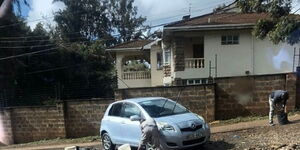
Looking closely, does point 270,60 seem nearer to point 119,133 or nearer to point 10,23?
point 119,133

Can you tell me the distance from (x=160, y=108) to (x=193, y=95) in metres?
5.82

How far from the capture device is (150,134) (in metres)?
10.1

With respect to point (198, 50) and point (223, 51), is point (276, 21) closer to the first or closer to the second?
point (223, 51)

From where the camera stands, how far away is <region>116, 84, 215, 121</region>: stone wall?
17422 mm

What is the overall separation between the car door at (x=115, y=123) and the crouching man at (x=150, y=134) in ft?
7.14

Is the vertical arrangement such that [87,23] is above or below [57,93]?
above

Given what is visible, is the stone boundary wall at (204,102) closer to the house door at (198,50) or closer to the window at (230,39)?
the window at (230,39)

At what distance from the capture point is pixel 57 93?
23.6 meters

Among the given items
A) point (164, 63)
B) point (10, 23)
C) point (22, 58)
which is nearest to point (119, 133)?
point (164, 63)

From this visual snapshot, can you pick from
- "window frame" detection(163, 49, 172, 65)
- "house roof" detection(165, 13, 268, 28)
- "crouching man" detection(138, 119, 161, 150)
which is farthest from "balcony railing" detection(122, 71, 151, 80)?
"crouching man" detection(138, 119, 161, 150)

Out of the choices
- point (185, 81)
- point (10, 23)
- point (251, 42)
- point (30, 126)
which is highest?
point (10, 23)

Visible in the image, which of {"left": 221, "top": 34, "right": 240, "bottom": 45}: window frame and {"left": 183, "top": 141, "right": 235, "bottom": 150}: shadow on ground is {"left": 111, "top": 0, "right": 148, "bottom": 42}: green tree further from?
{"left": 183, "top": 141, "right": 235, "bottom": 150}: shadow on ground

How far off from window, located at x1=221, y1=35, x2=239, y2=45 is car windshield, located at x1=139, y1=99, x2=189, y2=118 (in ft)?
42.8

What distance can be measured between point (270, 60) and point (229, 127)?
10.3 m
